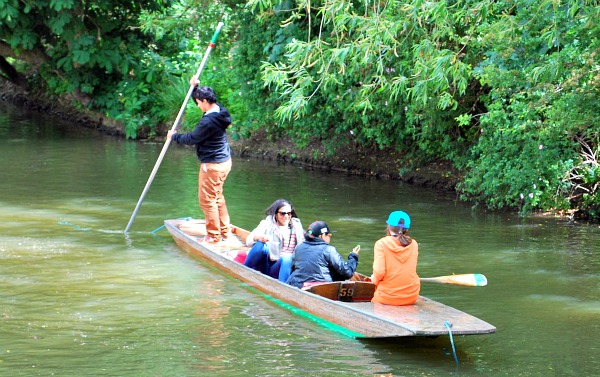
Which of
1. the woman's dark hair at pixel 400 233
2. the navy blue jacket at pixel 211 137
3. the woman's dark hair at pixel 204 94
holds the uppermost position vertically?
the woman's dark hair at pixel 204 94

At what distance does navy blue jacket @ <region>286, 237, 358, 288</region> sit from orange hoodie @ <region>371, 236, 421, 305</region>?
64 centimetres

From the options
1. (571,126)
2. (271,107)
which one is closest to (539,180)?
(571,126)

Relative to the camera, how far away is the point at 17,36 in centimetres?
2286

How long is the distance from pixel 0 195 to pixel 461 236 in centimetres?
686

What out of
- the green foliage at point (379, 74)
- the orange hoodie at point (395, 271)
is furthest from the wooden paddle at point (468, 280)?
the green foliage at point (379, 74)

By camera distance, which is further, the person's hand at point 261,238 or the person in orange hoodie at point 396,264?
the person's hand at point 261,238

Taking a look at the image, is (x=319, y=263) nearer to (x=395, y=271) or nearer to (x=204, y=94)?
(x=395, y=271)

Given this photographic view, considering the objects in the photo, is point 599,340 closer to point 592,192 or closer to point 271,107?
point 592,192

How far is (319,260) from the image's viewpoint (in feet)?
30.4

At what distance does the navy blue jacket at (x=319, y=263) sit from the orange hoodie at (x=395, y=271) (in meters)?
0.64

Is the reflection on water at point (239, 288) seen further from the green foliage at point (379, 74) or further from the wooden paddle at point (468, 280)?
the green foliage at point (379, 74)

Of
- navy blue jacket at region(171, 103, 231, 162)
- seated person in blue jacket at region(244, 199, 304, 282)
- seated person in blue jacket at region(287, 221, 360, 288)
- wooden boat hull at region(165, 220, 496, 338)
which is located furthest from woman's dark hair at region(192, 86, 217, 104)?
seated person in blue jacket at region(287, 221, 360, 288)

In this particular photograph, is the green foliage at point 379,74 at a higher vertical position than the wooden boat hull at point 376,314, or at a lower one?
higher

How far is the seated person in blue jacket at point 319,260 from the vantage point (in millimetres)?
9195
